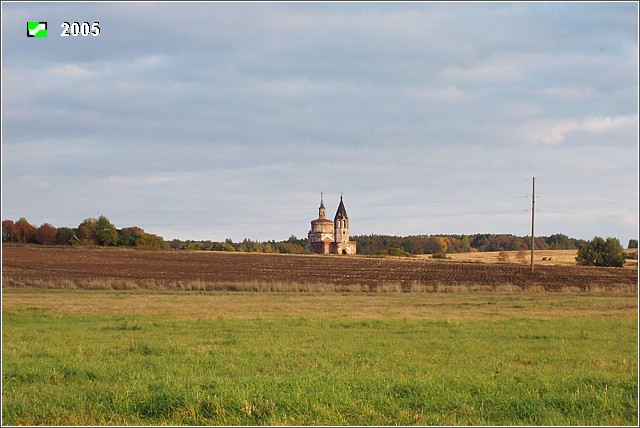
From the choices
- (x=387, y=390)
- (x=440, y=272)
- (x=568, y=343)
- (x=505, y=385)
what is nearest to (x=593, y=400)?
(x=505, y=385)

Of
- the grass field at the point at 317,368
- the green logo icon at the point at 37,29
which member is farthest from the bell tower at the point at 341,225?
the green logo icon at the point at 37,29

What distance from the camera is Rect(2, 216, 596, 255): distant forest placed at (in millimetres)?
100625

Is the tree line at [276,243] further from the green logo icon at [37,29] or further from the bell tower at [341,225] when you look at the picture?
A: the green logo icon at [37,29]

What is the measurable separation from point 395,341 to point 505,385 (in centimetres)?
792

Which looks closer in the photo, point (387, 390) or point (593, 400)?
point (593, 400)

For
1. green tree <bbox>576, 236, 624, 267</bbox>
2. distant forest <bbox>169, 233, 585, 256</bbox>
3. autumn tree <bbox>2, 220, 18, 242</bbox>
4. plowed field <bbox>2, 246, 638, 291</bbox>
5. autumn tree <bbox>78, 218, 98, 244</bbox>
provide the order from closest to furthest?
plowed field <bbox>2, 246, 638, 291</bbox> → green tree <bbox>576, 236, 624, 267</bbox> → autumn tree <bbox>2, 220, 18, 242</bbox> → autumn tree <bbox>78, 218, 98, 244</bbox> → distant forest <bbox>169, 233, 585, 256</bbox>

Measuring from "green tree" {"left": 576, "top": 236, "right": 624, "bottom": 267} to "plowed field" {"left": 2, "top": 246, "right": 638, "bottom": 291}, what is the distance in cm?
952

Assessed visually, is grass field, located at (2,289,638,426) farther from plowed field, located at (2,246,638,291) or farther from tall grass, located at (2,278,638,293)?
plowed field, located at (2,246,638,291)

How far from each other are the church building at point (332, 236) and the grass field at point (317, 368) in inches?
3710

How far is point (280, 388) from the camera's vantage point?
10.0m

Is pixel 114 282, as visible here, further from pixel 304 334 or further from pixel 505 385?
pixel 505 385

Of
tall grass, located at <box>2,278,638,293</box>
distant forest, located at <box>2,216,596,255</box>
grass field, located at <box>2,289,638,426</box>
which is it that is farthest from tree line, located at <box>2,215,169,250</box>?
grass field, located at <box>2,289,638,426</box>

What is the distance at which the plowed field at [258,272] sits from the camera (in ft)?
173

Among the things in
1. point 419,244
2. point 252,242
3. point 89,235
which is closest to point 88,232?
point 89,235
